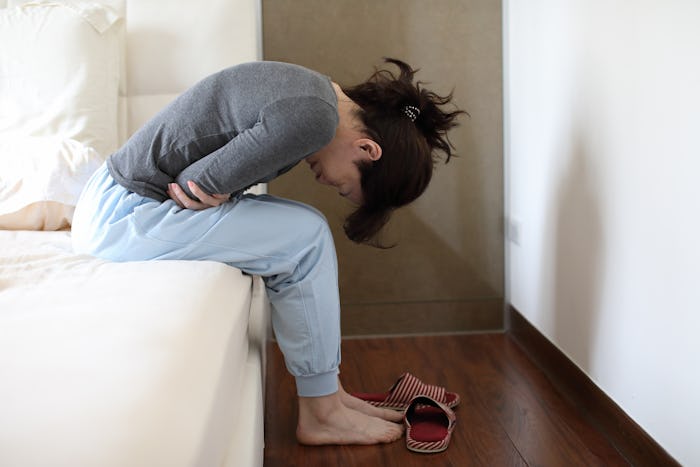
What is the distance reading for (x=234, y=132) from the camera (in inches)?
53.5

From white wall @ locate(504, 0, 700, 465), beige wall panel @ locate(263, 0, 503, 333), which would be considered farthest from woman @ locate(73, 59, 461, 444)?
beige wall panel @ locate(263, 0, 503, 333)

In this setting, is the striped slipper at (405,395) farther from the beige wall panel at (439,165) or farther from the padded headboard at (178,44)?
the padded headboard at (178,44)

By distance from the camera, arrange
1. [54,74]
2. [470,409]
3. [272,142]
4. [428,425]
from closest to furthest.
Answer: [272,142] < [428,425] < [470,409] < [54,74]

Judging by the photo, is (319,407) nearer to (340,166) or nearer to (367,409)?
(367,409)

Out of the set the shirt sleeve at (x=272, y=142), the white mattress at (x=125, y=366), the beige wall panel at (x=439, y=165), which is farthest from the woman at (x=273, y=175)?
the beige wall panel at (x=439, y=165)

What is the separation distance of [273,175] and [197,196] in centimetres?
16

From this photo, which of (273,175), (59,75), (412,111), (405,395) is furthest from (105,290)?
(59,75)

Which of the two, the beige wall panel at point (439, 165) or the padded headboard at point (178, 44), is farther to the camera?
the beige wall panel at point (439, 165)

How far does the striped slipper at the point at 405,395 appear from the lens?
1.71 meters

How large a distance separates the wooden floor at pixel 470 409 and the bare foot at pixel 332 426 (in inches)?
0.7

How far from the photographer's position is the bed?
2.01ft

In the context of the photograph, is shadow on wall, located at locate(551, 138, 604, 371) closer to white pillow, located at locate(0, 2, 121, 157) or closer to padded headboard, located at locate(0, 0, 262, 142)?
padded headboard, located at locate(0, 0, 262, 142)

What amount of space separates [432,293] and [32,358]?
5.56 ft

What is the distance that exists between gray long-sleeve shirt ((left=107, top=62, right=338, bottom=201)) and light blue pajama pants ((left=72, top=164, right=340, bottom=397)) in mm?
50
